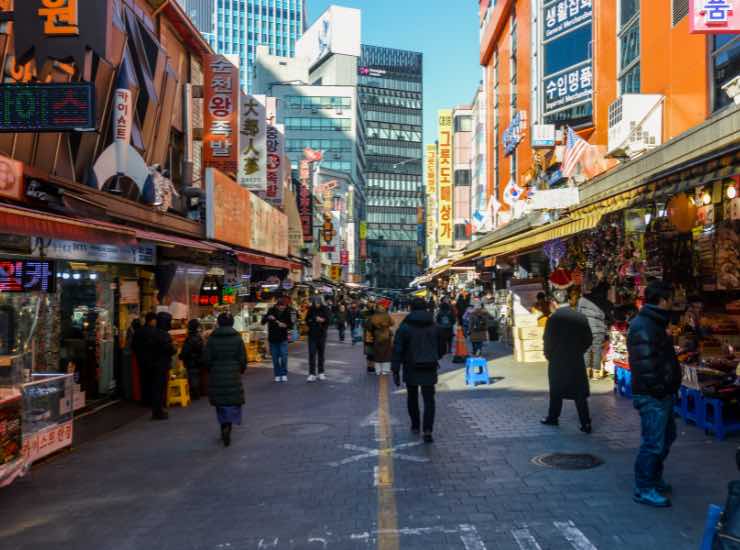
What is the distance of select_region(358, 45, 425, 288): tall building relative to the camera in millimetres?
127500

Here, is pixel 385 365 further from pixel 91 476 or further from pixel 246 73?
pixel 246 73

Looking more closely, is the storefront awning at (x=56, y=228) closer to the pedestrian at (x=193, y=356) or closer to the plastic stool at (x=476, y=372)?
the pedestrian at (x=193, y=356)

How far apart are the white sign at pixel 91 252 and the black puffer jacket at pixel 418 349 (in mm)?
4209

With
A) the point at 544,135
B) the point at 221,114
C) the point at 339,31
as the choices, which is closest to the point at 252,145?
the point at 221,114

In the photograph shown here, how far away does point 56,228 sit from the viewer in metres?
7.22

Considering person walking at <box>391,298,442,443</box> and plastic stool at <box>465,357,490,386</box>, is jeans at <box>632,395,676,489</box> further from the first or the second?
plastic stool at <box>465,357,490,386</box>

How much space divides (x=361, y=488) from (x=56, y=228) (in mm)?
4410

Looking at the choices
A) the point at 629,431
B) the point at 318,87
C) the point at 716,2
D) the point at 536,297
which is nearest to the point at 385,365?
the point at 536,297

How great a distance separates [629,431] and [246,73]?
6114 inches

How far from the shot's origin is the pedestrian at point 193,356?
12133mm

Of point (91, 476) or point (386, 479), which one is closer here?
point (386, 479)

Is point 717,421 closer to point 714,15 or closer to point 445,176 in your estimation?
point 714,15

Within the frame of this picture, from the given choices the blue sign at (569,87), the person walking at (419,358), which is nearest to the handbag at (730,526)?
the person walking at (419,358)

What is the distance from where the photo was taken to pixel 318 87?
10194 cm
